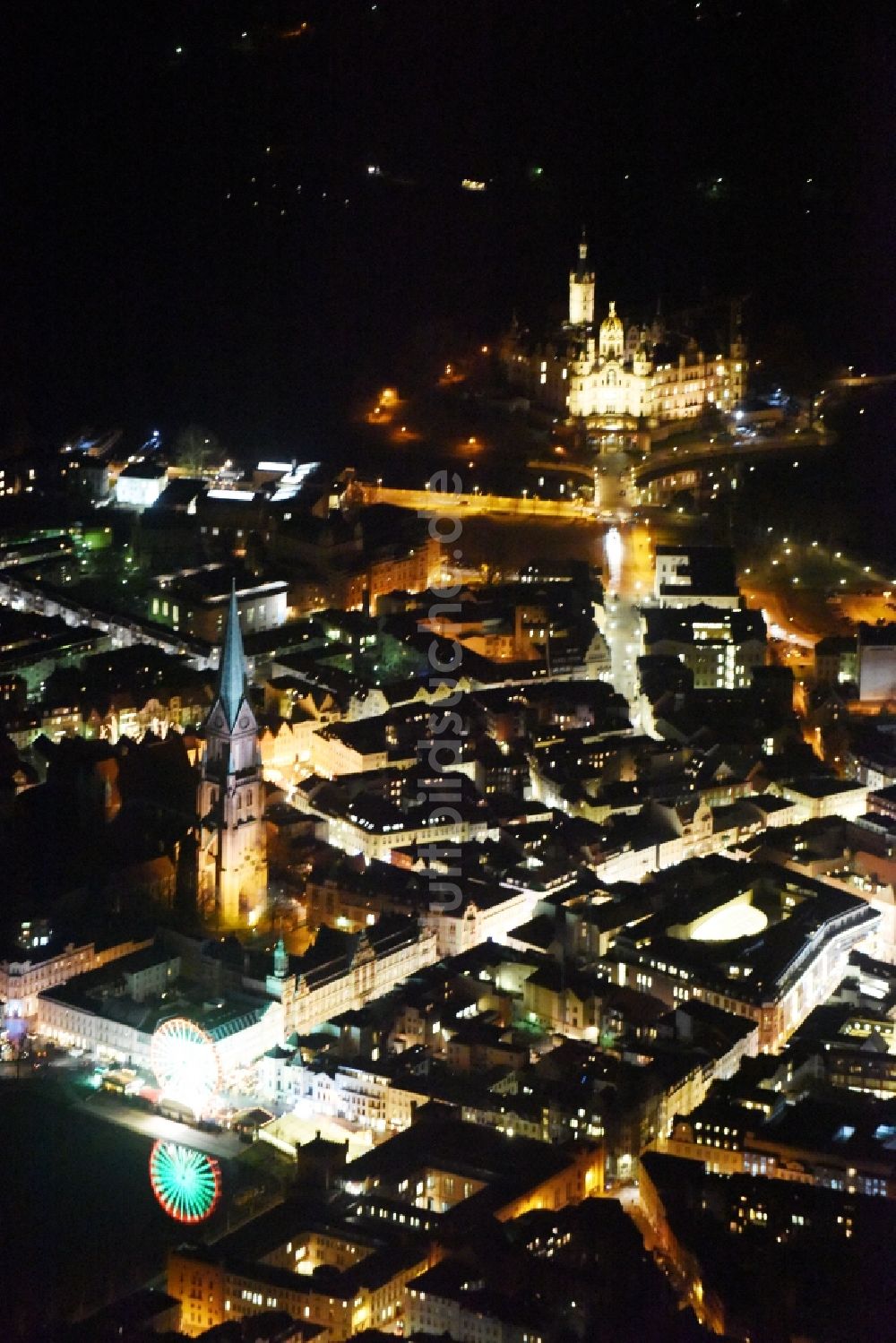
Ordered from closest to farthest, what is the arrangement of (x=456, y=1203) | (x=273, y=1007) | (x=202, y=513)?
(x=456, y=1203)
(x=273, y=1007)
(x=202, y=513)

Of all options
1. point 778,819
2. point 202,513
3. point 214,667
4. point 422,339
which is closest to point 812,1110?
point 778,819

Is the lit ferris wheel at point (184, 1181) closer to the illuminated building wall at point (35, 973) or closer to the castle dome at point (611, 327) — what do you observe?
the illuminated building wall at point (35, 973)

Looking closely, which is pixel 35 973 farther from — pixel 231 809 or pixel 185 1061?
pixel 231 809

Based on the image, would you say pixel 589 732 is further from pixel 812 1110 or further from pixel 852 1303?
pixel 852 1303

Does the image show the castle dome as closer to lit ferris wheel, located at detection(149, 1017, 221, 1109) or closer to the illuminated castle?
the illuminated castle

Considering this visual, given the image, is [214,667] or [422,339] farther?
[422,339]
